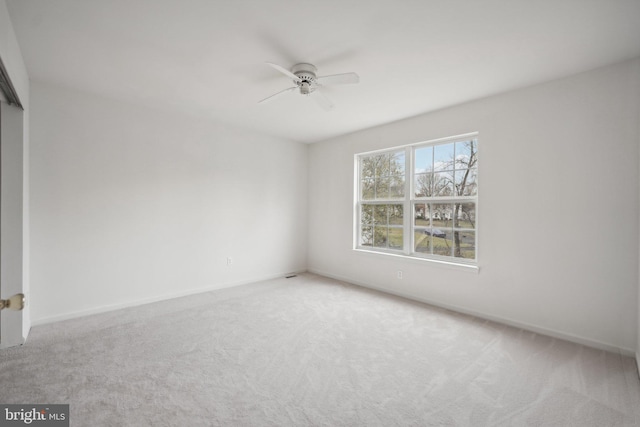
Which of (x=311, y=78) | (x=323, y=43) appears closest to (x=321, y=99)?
(x=311, y=78)

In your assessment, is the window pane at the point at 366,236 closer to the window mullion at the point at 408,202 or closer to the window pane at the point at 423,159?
the window mullion at the point at 408,202

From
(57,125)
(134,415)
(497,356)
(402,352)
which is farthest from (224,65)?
(497,356)

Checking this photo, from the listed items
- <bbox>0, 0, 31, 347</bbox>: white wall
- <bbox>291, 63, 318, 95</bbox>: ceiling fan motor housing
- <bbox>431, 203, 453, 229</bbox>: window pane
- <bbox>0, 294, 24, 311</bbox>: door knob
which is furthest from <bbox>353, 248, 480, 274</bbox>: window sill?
<bbox>0, 0, 31, 347</bbox>: white wall

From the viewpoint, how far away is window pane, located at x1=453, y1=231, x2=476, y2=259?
3.54 metres

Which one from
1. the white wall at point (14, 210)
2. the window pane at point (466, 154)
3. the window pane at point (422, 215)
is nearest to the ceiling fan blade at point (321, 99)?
the window pane at point (466, 154)

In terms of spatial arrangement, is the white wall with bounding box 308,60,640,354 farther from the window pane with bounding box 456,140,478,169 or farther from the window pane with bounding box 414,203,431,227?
the window pane with bounding box 414,203,431,227

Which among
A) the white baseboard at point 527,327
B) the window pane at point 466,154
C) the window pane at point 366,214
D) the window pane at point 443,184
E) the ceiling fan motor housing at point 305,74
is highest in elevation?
the ceiling fan motor housing at point 305,74

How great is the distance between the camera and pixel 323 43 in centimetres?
224

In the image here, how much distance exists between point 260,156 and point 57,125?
2567mm

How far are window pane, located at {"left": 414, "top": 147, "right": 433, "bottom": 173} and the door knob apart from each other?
4.01 m

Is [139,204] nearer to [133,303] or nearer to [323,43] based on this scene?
[133,303]

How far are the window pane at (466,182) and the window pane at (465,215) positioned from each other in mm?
150

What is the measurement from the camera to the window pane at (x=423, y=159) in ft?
13.0

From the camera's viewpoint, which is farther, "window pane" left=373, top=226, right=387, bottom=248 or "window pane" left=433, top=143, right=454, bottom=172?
"window pane" left=373, top=226, right=387, bottom=248
